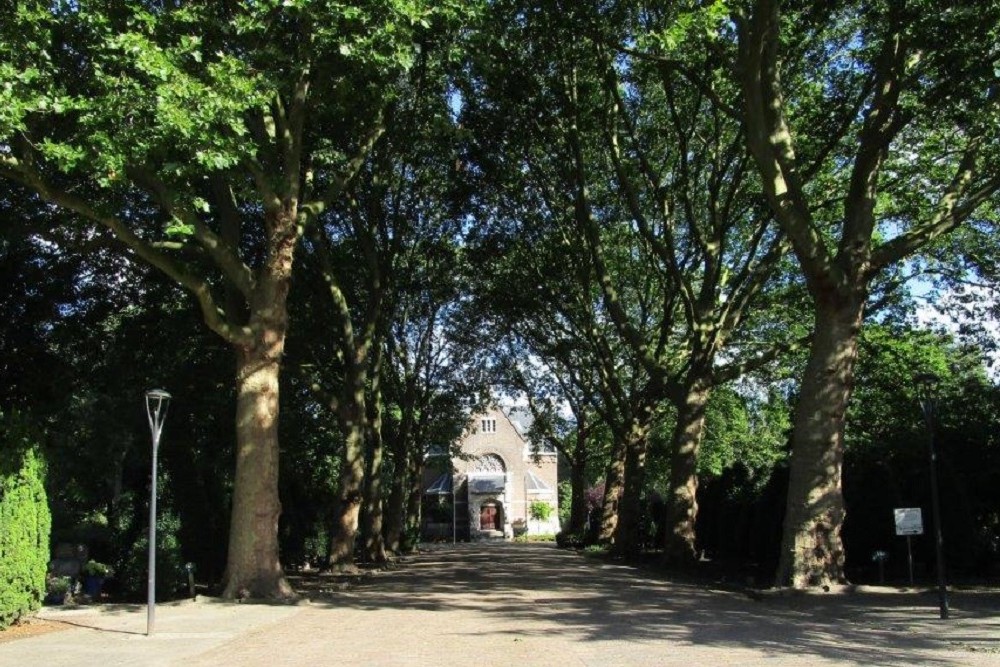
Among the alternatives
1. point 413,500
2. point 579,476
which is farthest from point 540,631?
point 413,500

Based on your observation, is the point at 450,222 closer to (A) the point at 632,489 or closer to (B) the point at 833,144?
(A) the point at 632,489

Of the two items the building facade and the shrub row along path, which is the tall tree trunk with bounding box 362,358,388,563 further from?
the building facade

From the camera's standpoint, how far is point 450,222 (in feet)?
99.7

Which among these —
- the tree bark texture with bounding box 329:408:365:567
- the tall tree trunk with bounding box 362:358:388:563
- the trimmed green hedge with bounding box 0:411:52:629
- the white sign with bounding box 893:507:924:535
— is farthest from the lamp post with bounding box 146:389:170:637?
the tall tree trunk with bounding box 362:358:388:563

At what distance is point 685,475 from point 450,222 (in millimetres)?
11979

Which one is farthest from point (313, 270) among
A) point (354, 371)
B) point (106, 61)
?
point (106, 61)

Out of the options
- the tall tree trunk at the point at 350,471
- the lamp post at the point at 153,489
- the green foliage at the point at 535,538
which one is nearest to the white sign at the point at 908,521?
the lamp post at the point at 153,489

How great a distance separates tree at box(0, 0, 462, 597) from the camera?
12094mm

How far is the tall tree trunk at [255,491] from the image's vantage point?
16.8 meters

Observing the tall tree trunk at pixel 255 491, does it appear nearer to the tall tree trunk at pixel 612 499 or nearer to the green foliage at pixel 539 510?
the tall tree trunk at pixel 612 499

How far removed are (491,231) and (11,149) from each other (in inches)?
648

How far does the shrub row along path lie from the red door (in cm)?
5768

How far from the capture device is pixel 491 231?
29.2 metres

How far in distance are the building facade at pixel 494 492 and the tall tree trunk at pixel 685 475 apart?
50098mm
